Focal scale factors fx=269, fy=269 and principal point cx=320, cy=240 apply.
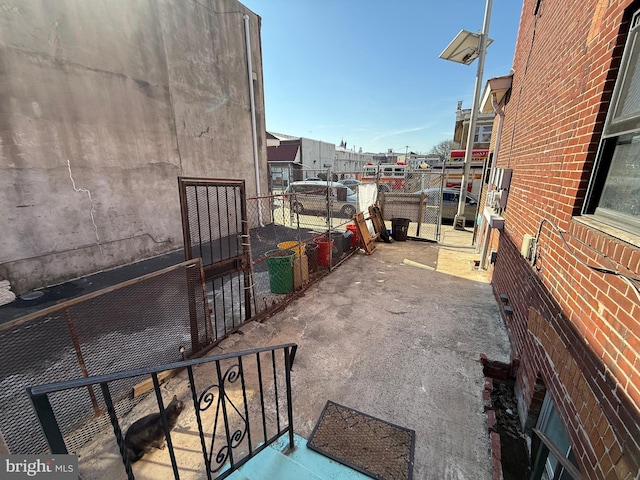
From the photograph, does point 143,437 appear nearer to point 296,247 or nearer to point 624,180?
point 296,247

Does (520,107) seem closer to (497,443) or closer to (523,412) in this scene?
(523,412)

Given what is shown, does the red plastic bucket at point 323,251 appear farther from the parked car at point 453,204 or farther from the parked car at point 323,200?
the parked car at point 453,204

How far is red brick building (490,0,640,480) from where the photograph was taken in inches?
58.8

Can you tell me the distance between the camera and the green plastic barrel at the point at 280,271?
5438 millimetres

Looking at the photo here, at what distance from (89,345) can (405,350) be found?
456cm

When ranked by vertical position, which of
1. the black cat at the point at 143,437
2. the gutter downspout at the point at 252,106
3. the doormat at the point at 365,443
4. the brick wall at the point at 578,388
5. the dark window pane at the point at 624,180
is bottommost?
the doormat at the point at 365,443

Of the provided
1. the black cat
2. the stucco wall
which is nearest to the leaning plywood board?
the stucco wall

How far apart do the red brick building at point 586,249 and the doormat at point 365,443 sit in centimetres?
125

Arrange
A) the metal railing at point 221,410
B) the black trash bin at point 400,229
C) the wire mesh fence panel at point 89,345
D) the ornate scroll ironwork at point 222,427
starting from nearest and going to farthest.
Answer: the metal railing at point 221,410 < the ornate scroll ironwork at point 222,427 < the wire mesh fence panel at point 89,345 < the black trash bin at point 400,229

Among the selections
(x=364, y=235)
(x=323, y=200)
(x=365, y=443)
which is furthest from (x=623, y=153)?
(x=323, y=200)

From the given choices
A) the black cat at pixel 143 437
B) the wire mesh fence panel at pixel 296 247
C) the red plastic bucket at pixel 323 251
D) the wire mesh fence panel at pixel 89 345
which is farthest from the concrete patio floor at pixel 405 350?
the black cat at pixel 143 437

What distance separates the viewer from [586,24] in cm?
239

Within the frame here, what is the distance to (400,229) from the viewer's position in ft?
32.1

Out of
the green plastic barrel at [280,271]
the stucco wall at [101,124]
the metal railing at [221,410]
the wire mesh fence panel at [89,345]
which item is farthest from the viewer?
the green plastic barrel at [280,271]
